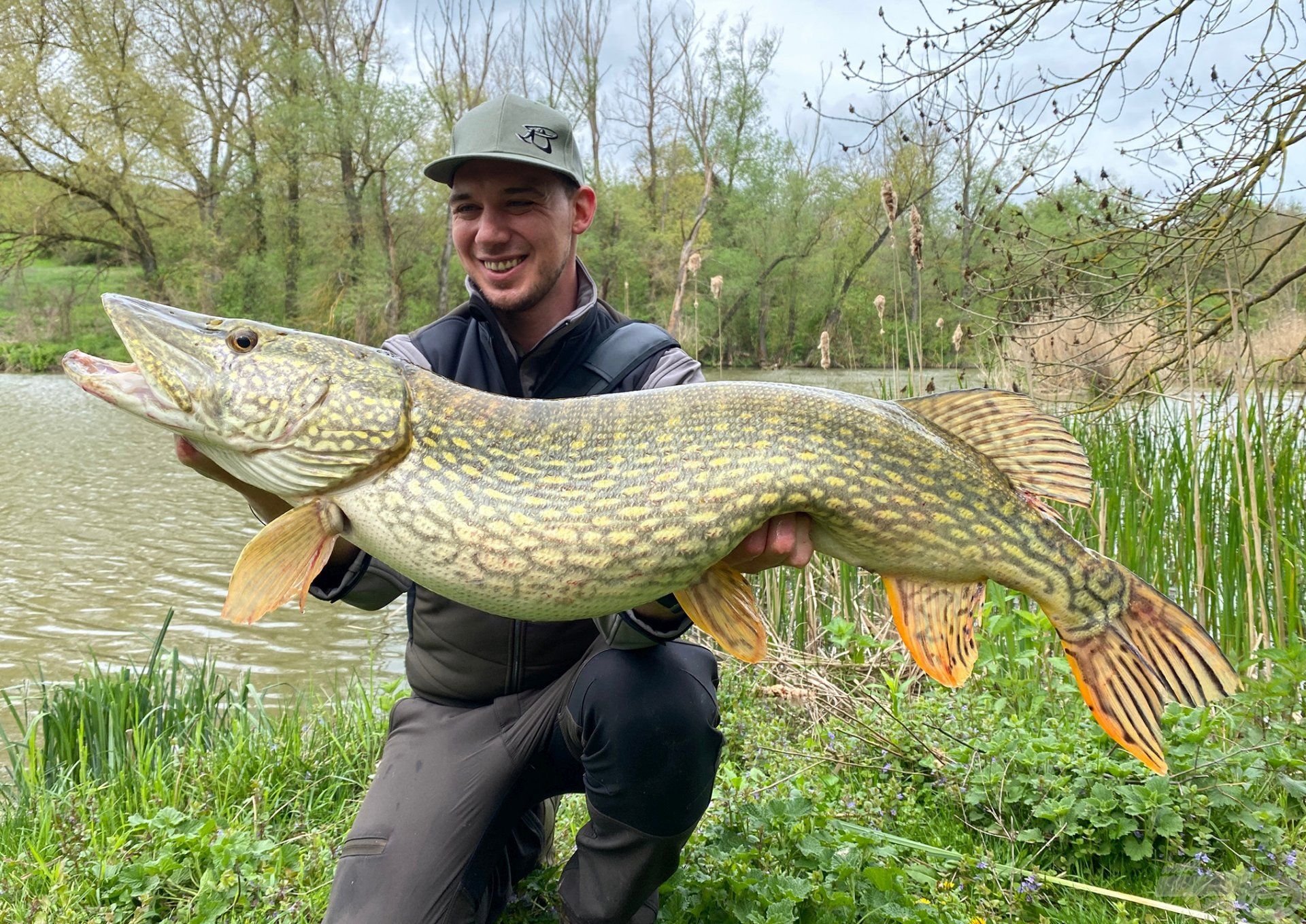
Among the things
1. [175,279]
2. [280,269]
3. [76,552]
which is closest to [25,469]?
[76,552]

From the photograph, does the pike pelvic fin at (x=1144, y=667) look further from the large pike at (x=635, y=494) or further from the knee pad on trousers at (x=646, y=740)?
the knee pad on trousers at (x=646, y=740)

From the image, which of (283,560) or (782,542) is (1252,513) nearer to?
(782,542)

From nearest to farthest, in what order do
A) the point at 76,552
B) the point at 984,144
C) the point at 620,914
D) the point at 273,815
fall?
the point at 620,914, the point at 273,815, the point at 984,144, the point at 76,552

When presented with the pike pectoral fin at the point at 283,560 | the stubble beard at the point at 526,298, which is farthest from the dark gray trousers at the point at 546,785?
the stubble beard at the point at 526,298

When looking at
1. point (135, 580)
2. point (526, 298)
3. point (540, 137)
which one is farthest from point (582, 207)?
point (135, 580)

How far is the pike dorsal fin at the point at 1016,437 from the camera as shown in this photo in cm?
162

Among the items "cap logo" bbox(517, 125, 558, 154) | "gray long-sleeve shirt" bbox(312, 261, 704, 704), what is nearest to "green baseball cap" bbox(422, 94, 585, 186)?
"cap logo" bbox(517, 125, 558, 154)

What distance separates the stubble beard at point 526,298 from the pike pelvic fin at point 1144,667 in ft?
4.68

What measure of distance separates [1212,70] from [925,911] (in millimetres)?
3433

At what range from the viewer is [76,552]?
6121mm

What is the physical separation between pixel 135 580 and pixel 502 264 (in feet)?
15.6

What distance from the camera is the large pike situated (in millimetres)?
1483

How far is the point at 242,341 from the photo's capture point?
1569 millimetres

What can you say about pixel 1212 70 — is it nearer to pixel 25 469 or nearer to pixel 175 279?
pixel 25 469
